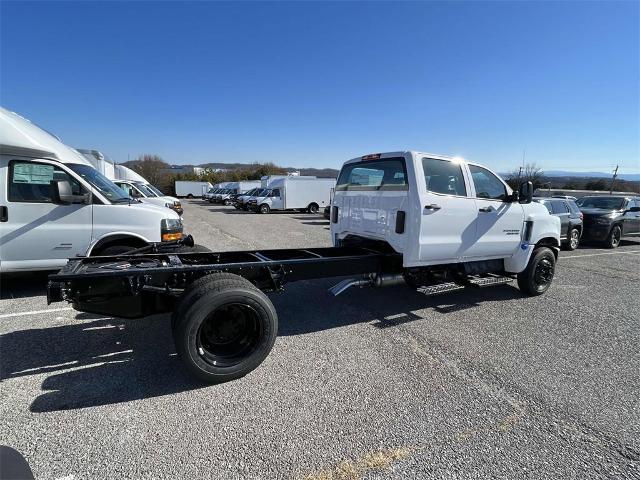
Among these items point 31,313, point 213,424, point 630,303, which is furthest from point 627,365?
point 31,313

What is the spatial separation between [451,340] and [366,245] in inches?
71.7

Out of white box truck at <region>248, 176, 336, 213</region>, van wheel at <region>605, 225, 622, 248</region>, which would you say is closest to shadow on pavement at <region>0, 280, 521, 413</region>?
van wheel at <region>605, 225, 622, 248</region>

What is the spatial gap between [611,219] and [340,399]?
13.7 metres

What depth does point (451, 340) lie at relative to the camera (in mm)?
4121

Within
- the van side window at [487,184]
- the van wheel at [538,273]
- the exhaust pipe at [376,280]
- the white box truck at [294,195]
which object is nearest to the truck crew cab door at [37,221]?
the exhaust pipe at [376,280]

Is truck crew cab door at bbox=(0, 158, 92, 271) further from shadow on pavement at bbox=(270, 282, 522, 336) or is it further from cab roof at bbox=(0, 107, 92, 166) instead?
shadow on pavement at bbox=(270, 282, 522, 336)

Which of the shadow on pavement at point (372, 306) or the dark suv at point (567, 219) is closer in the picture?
the shadow on pavement at point (372, 306)

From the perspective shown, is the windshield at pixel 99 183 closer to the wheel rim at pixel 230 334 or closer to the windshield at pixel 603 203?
the wheel rim at pixel 230 334

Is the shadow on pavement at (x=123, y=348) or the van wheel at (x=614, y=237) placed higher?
the van wheel at (x=614, y=237)

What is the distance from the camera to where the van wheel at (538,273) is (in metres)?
5.75

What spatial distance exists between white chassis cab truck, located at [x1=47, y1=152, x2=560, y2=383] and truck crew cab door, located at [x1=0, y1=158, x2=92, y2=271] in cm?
161

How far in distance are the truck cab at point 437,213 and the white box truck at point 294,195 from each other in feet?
63.6

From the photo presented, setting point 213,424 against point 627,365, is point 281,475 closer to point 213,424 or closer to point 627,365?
point 213,424

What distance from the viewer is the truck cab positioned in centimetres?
444
